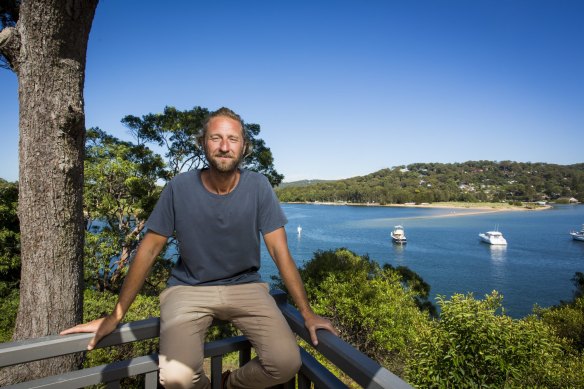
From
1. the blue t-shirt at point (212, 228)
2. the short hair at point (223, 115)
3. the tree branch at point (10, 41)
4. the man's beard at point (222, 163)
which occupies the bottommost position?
the blue t-shirt at point (212, 228)

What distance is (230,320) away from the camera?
1380 mm

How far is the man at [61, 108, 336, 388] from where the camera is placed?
1.18m

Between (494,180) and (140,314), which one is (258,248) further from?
(494,180)

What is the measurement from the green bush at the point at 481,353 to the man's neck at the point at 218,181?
4877mm

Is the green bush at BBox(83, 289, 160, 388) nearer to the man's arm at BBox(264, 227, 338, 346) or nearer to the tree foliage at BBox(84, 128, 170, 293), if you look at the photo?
the tree foliage at BBox(84, 128, 170, 293)

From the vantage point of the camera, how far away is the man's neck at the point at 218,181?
4.95 ft

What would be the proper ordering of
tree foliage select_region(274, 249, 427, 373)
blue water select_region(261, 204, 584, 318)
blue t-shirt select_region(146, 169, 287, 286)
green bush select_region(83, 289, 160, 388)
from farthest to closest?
1. blue water select_region(261, 204, 584, 318)
2. tree foliage select_region(274, 249, 427, 373)
3. green bush select_region(83, 289, 160, 388)
4. blue t-shirt select_region(146, 169, 287, 286)

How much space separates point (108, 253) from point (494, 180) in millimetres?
114592

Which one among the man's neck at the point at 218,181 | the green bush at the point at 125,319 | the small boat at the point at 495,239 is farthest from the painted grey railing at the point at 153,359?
the small boat at the point at 495,239

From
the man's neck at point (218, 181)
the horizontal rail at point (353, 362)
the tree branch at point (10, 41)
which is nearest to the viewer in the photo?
the horizontal rail at point (353, 362)

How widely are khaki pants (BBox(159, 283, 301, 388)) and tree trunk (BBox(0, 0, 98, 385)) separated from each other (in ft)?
4.16

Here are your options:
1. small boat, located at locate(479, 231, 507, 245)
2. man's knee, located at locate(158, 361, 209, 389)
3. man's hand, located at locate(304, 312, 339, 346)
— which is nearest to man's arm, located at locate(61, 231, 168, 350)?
man's knee, located at locate(158, 361, 209, 389)

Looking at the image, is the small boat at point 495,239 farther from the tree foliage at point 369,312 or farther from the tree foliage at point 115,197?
the tree foliage at point 115,197

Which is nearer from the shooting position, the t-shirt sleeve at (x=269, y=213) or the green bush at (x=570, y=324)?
the t-shirt sleeve at (x=269, y=213)
